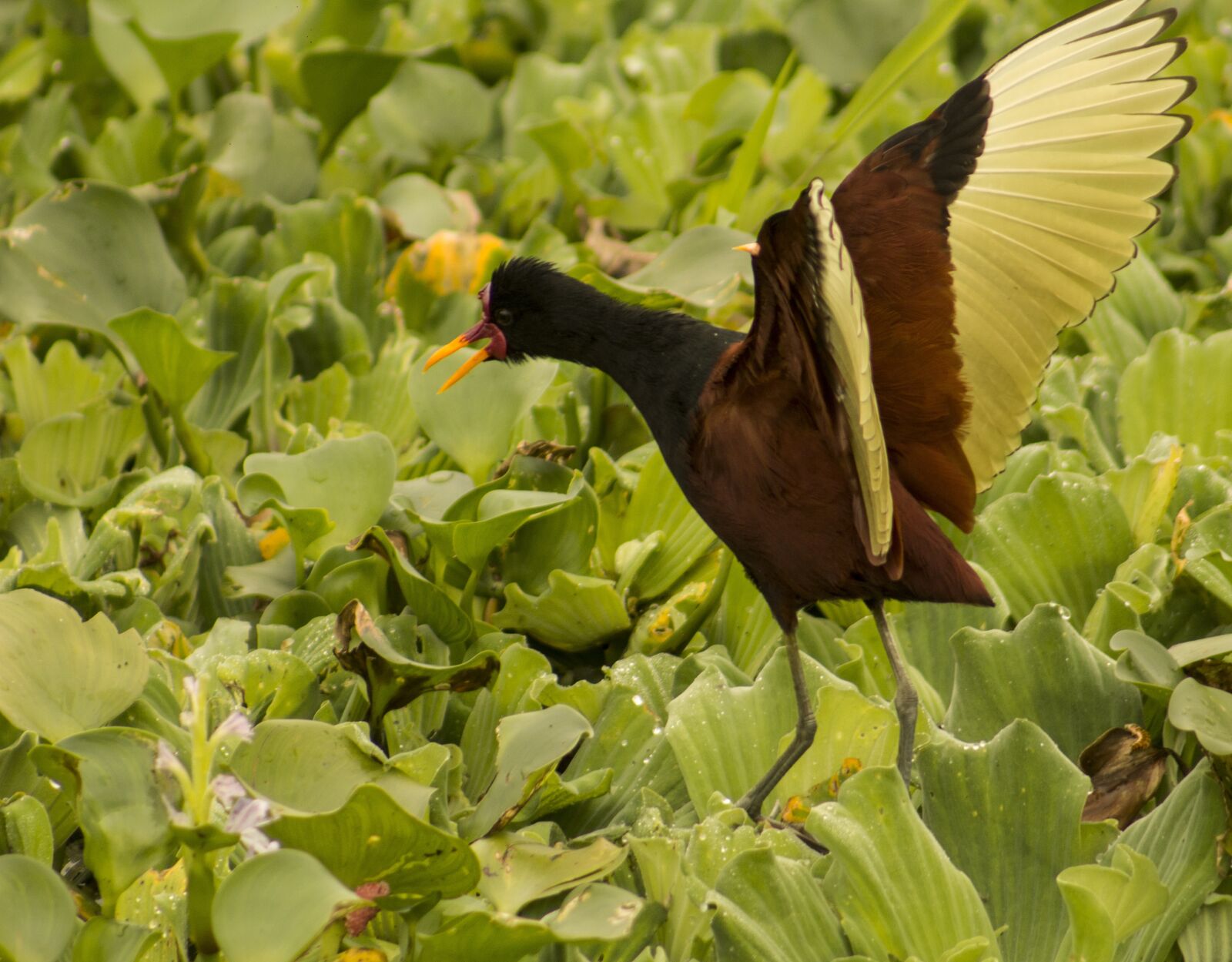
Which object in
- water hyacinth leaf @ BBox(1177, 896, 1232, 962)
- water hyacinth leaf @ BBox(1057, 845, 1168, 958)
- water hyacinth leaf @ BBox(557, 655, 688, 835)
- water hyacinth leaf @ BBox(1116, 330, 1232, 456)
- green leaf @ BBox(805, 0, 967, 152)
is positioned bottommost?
water hyacinth leaf @ BBox(557, 655, 688, 835)

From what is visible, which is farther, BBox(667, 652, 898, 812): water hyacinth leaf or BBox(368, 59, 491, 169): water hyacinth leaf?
BBox(368, 59, 491, 169): water hyacinth leaf

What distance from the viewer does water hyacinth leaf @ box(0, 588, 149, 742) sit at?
4.33 feet

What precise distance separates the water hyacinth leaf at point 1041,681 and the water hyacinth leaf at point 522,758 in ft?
1.47

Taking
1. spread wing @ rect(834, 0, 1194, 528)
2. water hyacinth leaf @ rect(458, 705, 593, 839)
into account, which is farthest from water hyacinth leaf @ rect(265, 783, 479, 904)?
spread wing @ rect(834, 0, 1194, 528)

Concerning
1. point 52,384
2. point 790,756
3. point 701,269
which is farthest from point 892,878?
point 52,384

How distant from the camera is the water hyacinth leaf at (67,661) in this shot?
51.9 inches

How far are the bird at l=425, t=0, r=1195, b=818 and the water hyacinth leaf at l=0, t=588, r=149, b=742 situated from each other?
0.60 meters

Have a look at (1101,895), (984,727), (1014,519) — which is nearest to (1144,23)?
(1014,519)

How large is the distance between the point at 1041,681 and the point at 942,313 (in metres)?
0.39

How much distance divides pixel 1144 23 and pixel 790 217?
0.59m

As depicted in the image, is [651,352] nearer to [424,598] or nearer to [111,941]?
[424,598]

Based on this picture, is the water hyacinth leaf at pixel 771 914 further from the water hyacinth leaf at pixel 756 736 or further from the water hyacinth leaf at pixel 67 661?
the water hyacinth leaf at pixel 67 661

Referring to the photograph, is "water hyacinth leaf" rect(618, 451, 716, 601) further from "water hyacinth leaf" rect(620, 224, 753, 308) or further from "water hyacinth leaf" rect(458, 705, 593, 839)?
"water hyacinth leaf" rect(458, 705, 593, 839)

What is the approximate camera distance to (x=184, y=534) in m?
1.80
